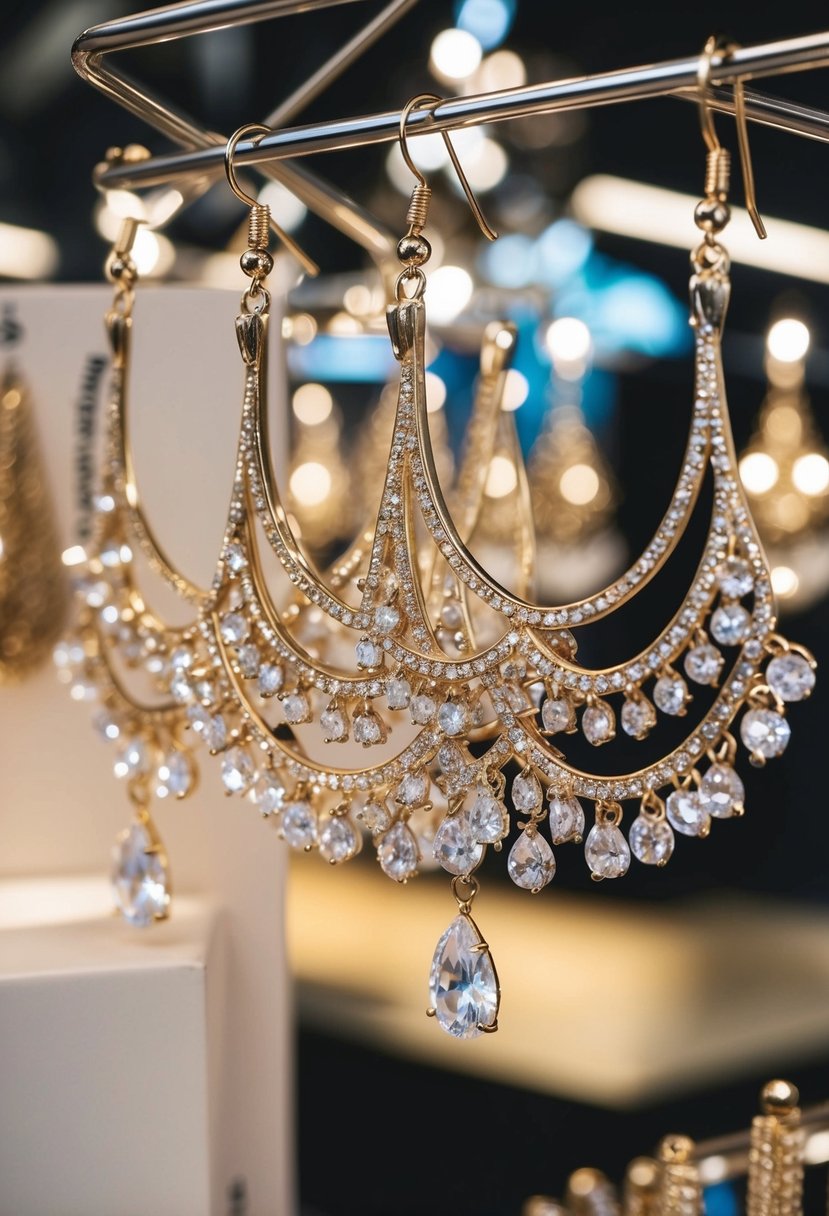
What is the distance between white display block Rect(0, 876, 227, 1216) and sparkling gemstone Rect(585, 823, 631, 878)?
0.31m

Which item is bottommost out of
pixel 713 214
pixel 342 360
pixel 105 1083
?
pixel 105 1083

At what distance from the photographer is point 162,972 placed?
76cm

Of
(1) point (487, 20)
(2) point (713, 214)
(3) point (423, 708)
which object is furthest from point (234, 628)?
(1) point (487, 20)

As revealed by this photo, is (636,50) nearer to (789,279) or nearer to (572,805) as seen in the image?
(789,279)

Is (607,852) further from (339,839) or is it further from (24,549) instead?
(24,549)

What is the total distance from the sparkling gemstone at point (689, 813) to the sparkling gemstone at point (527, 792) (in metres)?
0.06

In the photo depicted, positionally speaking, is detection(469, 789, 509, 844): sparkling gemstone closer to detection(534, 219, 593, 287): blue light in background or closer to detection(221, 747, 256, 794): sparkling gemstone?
detection(221, 747, 256, 794): sparkling gemstone

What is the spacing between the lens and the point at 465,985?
60cm

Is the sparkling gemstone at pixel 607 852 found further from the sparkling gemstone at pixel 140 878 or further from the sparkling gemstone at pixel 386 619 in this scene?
the sparkling gemstone at pixel 140 878

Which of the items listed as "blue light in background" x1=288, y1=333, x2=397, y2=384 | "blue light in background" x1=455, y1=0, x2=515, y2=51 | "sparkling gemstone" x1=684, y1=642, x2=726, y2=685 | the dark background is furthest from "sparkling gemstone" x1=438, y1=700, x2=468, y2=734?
"blue light in background" x1=455, y1=0, x2=515, y2=51

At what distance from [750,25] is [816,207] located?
1.15 feet

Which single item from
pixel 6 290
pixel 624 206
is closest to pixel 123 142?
pixel 624 206

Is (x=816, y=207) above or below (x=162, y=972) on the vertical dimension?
above

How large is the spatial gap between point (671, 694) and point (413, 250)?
0.25 meters
